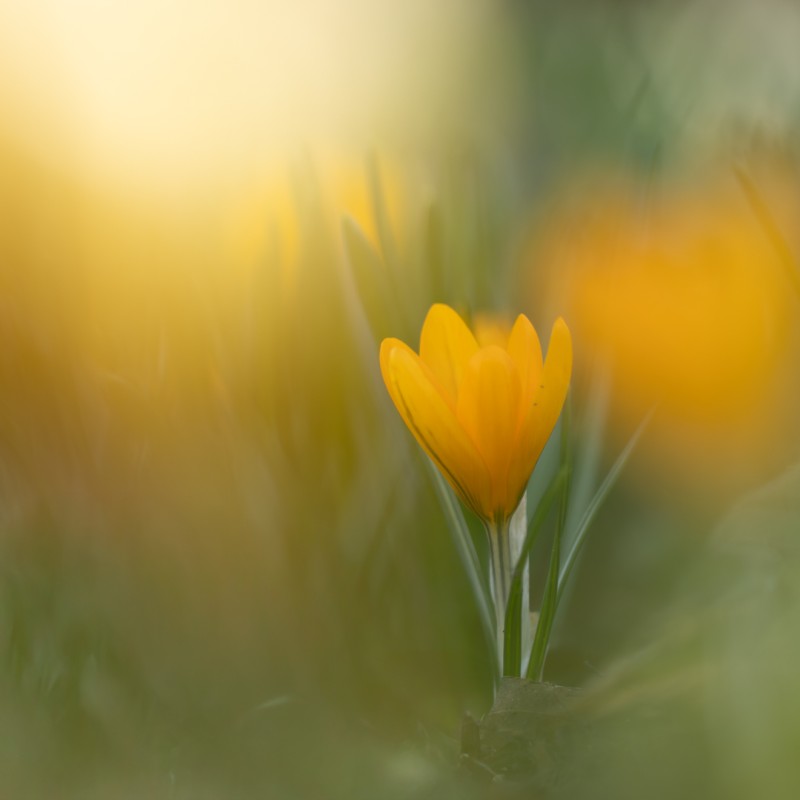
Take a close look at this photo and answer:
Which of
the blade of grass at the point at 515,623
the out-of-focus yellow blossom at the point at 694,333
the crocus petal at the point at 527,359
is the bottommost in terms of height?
the blade of grass at the point at 515,623

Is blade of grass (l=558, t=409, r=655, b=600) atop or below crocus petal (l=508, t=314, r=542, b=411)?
below

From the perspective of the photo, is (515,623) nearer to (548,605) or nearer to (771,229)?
(548,605)

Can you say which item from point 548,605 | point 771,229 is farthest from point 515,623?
point 771,229

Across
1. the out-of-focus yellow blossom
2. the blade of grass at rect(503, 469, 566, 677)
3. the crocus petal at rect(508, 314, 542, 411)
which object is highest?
the crocus petal at rect(508, 314, 542, 411)

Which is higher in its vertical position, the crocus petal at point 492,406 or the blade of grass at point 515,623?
the crocus petal at point 492,406

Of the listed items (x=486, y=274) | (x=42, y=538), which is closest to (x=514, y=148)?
(x=486, y=274)
